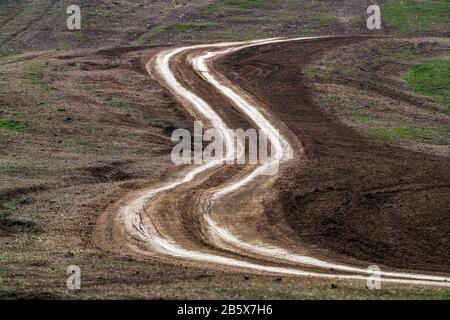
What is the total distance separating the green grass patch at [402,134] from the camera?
138 feet

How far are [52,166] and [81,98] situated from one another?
35.7 ft

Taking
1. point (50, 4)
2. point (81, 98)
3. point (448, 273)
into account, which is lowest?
point (448, 273)

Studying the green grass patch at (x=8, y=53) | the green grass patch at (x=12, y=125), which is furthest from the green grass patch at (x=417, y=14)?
the green grass patch at (x=12, y=125)

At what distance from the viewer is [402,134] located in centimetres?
4259

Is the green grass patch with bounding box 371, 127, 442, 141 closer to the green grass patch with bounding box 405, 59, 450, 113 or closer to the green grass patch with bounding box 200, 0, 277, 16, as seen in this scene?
the green grass patch with bounding box 405, 59, 450, 113

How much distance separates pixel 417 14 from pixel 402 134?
35734mm

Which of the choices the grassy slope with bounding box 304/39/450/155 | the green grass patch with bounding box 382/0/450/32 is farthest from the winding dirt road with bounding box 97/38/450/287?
the green grass patch with bounding box 382/0/450/32

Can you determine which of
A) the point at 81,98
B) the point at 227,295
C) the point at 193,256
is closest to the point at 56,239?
the point at 193,256

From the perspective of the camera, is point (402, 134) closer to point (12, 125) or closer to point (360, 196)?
point (360, 196)

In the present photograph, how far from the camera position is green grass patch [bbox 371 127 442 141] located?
138ft

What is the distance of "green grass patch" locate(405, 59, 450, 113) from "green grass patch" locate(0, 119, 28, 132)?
24.6 metres

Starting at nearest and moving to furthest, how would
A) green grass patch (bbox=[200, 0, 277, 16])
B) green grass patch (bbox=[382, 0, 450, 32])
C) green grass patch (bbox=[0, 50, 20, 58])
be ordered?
green grass patch (bbox=[0, 50, 20, 58]), green grass patch (bbox=[382, 0, 450, 32]), green grass patch (bbox=[200, 0, 277, 16])

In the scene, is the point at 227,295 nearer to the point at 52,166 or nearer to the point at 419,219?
the point at 419,219
